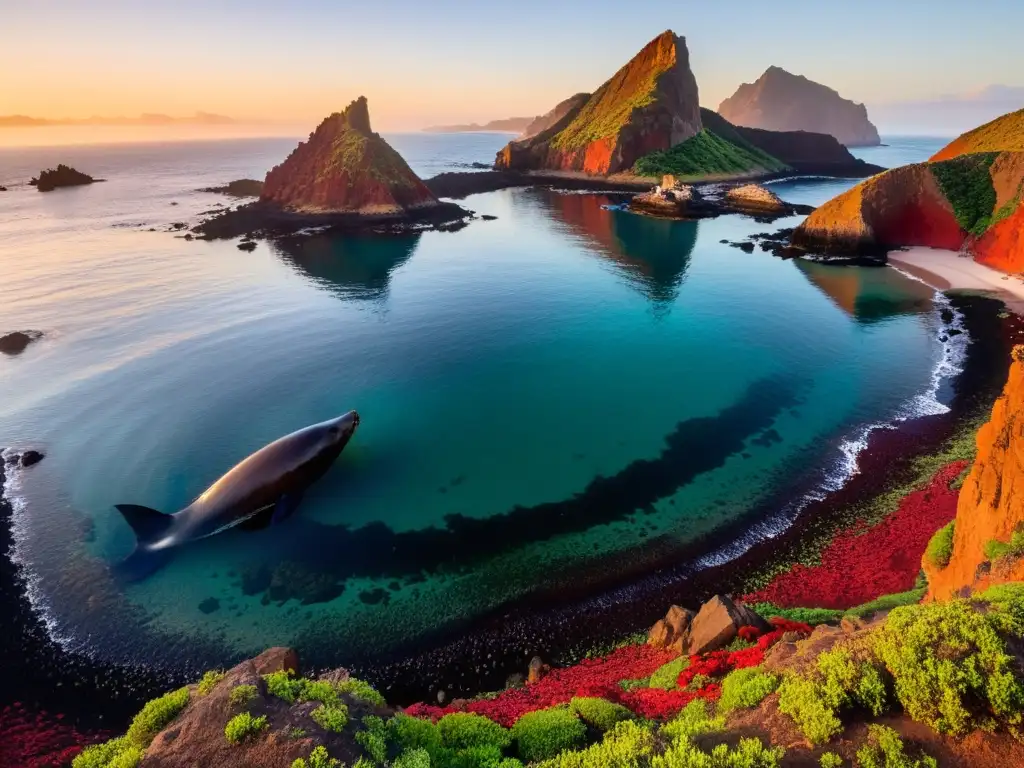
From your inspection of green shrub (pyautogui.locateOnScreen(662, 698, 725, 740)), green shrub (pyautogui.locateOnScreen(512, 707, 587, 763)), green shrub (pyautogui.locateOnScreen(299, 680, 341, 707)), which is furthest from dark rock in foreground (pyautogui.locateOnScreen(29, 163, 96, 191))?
green shrub (pyautogui.locateOnScreen(662, 698, 725, 740))

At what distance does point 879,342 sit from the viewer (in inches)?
1863

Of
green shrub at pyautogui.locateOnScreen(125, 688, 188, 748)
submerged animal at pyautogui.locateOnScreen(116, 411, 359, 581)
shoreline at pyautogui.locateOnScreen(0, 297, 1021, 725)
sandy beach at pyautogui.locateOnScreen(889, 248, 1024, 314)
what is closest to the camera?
green shrub at pyautogui.locateOnScreen(125, 688, 188, 748)

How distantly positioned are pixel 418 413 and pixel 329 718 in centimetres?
2609

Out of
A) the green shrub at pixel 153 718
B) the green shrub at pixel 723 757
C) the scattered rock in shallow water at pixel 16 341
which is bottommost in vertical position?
the scattered rock in shallow water at pixel 16 341

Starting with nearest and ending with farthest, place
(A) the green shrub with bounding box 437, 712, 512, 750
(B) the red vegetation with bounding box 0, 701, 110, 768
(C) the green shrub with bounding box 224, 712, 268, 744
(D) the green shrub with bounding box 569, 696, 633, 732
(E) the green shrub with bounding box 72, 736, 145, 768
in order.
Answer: (E) the green shrub with bounding box 72, 736, 145, 768 → (C) the green shrub with bounding box 224, 712, 268, 744 → (A) the green shrub with bounding box 437, 712, 512, 750 → (D) the green shrub with bounding box 569, 696, 633, 732 → (B) the red vegetation with bounding box 0, 701, 110, 768

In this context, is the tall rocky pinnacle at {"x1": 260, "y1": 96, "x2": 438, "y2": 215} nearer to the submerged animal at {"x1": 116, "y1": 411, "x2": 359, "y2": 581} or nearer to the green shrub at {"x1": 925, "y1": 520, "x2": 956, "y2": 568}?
the submerged animal at {"x1": 116, "y1": 411, "x2": 359, "y2": 581}

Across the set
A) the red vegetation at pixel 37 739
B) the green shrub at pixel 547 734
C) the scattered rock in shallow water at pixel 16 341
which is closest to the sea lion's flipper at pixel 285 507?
the red vegetation at pixel 37 739

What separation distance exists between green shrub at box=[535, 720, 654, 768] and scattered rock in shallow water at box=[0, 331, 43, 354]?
57.4 meters

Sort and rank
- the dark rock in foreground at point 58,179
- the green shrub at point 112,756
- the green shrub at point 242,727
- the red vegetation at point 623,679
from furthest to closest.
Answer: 1. the dark rock in foreground at point 58,179
2. the red vegetation at point 623,679
3. the green shrub at point 242,727
4. the green shrub at point 112,756

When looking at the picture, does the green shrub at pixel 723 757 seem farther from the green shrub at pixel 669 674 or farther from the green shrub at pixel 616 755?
the green shrub at pixel 669 674

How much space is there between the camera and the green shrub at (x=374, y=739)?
9979mm

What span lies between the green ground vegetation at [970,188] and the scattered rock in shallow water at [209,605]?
97443mm

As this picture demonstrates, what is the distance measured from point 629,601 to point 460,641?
23.7ft

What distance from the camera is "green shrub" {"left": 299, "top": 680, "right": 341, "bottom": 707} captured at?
10.9 metres
